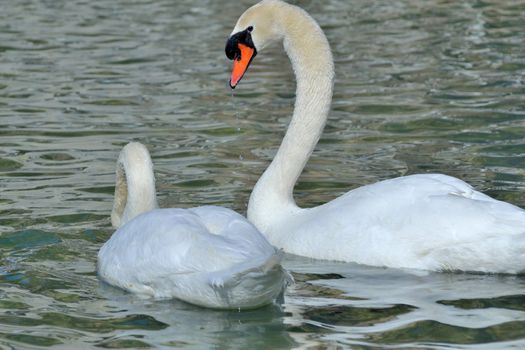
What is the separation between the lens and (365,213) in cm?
664

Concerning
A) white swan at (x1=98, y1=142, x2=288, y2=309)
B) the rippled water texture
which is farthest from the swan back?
white swan at (x1=98, y1=142, x2=288, y2=309)

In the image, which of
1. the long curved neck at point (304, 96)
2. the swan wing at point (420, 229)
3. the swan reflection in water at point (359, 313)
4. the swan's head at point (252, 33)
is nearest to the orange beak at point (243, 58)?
the swan's head at point (252, 33)

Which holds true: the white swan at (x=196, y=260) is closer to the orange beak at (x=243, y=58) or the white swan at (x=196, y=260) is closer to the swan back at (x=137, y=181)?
the swan back at (x=137, y=181)

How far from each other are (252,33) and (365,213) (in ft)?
5.29

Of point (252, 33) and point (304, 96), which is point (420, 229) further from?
point (252, 33)

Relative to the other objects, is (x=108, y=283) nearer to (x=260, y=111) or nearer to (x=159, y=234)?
(x=159, y=234)

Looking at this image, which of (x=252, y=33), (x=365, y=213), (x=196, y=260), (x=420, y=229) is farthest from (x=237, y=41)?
(x=196, y=260)

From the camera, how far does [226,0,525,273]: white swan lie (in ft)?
20.7

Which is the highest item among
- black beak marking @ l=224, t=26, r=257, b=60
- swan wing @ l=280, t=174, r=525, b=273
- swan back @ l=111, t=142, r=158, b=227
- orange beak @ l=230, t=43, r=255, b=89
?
black beak marking @ l=224, t=26, r=257, b=60

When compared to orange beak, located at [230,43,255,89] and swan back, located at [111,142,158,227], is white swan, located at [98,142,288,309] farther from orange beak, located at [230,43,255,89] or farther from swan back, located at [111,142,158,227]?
orange beak, located at [230,43,255,89]

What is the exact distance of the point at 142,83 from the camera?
42.5ft

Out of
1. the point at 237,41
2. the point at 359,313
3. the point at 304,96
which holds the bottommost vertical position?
the point at 359,313

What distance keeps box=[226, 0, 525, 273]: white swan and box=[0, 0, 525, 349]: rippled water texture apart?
0.12m

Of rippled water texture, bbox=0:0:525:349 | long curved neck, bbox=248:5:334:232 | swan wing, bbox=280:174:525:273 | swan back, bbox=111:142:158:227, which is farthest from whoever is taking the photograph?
long curved neck, bbox=248:5:334:232
